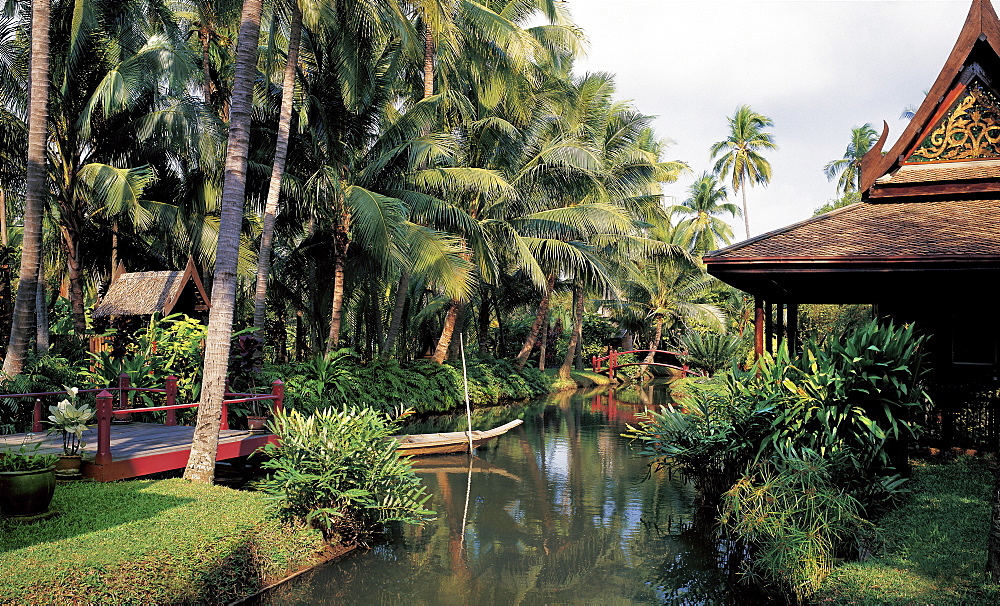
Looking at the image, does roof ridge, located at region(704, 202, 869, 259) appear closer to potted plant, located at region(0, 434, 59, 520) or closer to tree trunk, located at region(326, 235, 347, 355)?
potted plant, located at region(0, 434, 59, 520)

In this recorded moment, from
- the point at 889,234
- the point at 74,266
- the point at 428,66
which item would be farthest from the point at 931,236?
the point at 74,266

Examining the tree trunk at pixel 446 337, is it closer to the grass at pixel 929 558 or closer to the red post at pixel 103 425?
the red post at pixel 103 425

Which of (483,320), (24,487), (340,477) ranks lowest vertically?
(340,477)

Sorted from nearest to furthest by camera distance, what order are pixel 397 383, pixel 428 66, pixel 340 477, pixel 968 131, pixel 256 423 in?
pixel 340 477, pixel 968 131, pixel 256 423, pixel 428 66, pixel 397 383

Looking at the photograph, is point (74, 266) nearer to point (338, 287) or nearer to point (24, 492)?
point (338, 287)

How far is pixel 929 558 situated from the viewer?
5520 millimetres

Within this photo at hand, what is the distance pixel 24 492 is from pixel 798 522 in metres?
6.90

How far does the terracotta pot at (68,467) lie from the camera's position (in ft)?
25.0

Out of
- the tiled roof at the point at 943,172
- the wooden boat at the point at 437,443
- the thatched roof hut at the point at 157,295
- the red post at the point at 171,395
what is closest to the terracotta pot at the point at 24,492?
the red post at the point at 171,395

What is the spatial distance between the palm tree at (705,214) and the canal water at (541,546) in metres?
25.0

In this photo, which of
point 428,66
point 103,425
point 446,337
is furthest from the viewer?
point 446,337

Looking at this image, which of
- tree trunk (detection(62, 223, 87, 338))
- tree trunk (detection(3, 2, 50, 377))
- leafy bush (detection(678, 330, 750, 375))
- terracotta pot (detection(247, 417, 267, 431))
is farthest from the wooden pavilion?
leafy bush (detection(678, 330, 750, 375))

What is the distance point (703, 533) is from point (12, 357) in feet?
33.6

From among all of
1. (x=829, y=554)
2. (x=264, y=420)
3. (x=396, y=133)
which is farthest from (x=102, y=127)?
(x=829, y=554)
